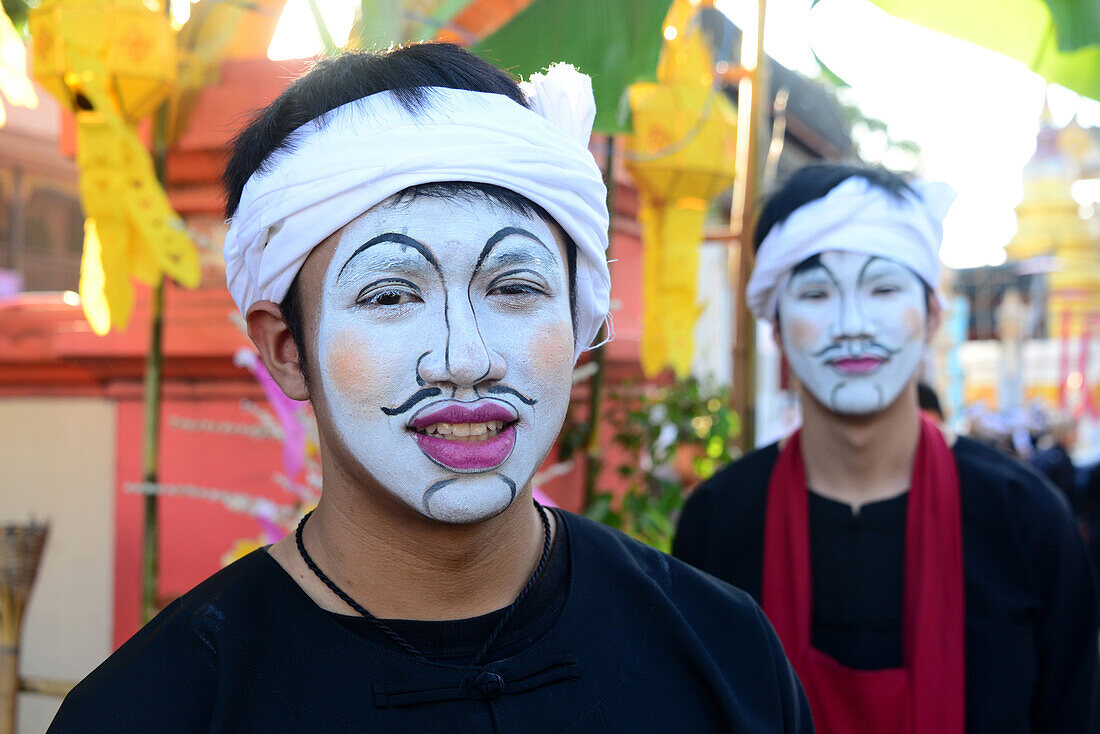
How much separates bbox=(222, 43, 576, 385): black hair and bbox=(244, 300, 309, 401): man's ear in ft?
0.06

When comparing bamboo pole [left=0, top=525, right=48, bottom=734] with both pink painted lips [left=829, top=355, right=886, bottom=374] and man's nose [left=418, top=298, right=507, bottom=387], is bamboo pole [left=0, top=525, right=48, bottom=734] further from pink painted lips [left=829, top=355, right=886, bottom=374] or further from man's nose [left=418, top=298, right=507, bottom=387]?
pink painted lips [left=829, top=355, right=886, bottom=374]

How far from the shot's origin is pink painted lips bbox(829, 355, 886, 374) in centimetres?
251

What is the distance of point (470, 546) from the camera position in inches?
56.3

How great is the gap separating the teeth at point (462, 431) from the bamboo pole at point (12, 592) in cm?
178

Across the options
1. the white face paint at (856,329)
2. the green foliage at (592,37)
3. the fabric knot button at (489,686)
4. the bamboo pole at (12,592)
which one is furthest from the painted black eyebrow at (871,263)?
the bamboo pole at (12,592)

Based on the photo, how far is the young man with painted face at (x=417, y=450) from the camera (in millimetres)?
1338

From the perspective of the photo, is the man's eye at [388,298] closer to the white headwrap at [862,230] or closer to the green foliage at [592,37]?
the white headwrap at [862,230]

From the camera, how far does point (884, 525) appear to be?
257cm

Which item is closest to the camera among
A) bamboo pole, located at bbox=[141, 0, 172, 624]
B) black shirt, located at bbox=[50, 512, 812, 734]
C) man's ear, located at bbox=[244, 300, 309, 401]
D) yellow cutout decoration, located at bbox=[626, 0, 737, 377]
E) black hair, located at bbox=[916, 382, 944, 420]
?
black shirt, located at bbox=[50, 512, 812, 734]

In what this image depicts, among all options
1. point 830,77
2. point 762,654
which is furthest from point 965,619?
point 830,77

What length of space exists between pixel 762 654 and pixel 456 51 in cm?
103

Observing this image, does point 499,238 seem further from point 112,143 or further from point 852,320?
point 112,143

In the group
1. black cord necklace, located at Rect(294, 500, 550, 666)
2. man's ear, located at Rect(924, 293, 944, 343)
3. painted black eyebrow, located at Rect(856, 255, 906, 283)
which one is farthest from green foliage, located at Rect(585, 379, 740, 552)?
black cord necklace, located at Rect(294, 500, 550, 666)

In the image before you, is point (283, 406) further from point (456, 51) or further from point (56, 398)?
point (56, 398)
